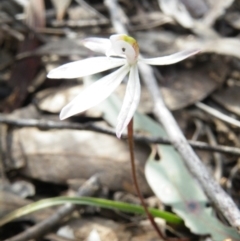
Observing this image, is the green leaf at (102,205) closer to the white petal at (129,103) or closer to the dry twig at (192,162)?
the dry twig at (192,162)

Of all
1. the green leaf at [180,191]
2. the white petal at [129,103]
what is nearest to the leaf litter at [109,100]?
the green leaf at [180,191]

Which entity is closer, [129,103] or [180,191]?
[129,103]

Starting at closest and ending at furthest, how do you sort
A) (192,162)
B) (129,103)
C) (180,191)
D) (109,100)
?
(129,103) < (192,162) < (180,191) < (109,100)

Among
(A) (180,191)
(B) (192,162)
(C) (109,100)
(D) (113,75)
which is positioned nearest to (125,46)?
(D) (113,75)

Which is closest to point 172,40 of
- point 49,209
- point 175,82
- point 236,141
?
point 175,82

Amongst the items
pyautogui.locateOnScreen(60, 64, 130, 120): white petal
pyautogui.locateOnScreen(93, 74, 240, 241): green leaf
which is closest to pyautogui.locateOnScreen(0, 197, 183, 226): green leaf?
pyautogui.locateOnScreen(93, 74, 240, 241): green leaf

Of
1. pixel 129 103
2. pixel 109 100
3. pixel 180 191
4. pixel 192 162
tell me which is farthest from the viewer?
pixel 109 100

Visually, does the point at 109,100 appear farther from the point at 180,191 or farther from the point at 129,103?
the point at 129,103
